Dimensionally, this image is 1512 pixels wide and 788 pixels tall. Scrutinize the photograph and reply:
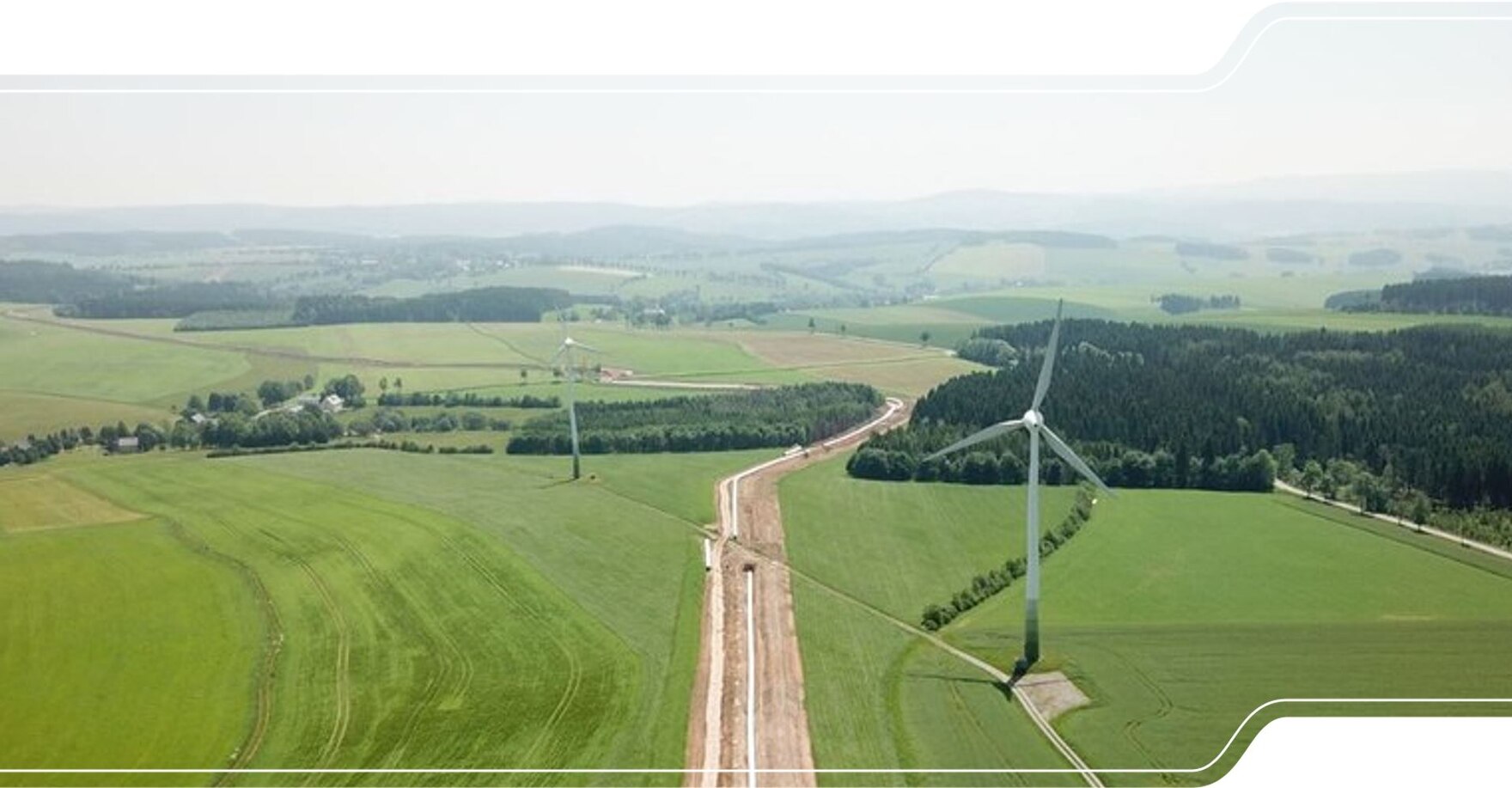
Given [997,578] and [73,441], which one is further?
[73,441]

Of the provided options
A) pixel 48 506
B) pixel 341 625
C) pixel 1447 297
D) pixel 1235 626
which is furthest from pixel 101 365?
pixel 1447 297

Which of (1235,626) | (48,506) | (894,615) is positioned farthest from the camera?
(48,506)

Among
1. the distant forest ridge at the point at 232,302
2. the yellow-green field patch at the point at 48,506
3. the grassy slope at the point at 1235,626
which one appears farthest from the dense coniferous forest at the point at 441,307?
the grassy slope at the point at 1235,626

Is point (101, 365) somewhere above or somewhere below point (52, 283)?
below

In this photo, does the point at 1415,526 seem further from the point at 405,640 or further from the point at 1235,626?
the point at 405,640

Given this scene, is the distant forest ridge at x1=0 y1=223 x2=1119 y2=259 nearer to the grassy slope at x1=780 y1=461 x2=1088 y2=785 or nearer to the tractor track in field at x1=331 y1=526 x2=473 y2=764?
the tractor track in field at x1=331 y1=526 x2=473 y2=764

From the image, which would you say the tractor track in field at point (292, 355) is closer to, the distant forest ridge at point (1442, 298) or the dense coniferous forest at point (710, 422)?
the dense coniferous forest at point (710, 422)

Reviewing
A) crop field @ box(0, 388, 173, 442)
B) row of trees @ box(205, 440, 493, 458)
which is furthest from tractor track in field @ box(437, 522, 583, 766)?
crop field @ box(0, 388, 173, 442)
